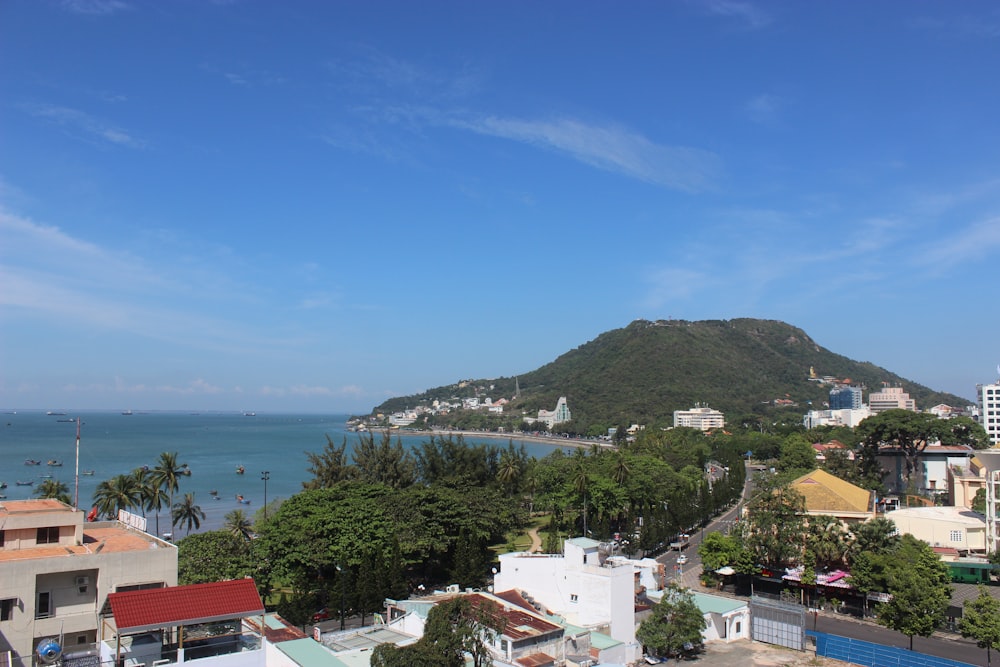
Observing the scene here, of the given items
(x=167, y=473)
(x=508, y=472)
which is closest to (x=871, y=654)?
(x=508, y=472)

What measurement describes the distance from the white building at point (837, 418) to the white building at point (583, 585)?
397ft

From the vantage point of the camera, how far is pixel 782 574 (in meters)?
30.4

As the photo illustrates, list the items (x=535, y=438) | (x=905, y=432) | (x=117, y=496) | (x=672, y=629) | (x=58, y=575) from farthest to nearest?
1. (x=535, y=438)
2. (x=905, y=432)
3. (x=117, y=496)
4. (x=672, y=629)
5. (x=58, y=575)

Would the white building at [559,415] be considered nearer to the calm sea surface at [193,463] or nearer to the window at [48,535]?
the calm sea surface at [193,463]

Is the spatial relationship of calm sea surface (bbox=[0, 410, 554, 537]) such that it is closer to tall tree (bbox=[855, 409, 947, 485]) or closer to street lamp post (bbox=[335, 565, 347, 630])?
street lamp post (bbox=[335, 565, 347, 630])

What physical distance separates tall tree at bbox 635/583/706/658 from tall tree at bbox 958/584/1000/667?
7.66 meters

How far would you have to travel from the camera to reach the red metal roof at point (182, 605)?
49.3ft

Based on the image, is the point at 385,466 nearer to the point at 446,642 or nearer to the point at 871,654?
the point at 871,654

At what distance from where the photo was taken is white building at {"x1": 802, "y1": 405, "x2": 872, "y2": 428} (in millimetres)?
136250

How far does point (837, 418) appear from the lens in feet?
463

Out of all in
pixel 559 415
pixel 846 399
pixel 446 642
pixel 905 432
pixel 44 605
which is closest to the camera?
pixel 446 642

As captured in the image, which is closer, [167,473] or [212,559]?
[212,559]

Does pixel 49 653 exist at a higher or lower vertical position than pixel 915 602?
higher

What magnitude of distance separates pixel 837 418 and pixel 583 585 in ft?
440
